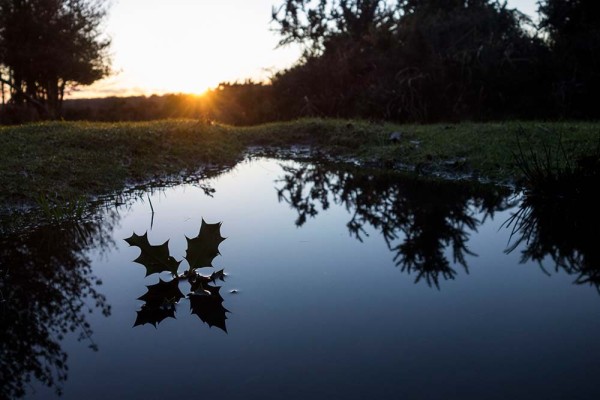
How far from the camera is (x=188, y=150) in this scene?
Result: 9.32 meters

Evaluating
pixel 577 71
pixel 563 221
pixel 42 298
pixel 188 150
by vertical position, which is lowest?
pixel 42 298

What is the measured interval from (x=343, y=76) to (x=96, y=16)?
535 inches

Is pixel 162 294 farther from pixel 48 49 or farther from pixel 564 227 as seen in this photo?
pixel 48 49

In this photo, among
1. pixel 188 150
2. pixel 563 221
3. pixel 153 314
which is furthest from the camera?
pixel 188 150

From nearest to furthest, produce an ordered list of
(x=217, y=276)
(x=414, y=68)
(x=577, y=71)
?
(x=217, y=276) < (x=577, y=71) < (x=414, y=68)

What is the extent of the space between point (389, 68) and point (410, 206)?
11.3m

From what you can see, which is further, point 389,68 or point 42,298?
point 389,68

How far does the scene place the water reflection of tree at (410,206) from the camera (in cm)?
395

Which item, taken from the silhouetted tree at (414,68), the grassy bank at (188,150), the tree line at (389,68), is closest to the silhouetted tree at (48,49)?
the tree line at (389,68)

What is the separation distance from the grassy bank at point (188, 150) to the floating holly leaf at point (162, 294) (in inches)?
124

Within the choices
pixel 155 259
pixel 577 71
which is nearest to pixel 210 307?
pixel 155 259

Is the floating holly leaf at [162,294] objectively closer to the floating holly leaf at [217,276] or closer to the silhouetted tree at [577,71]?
the floating holly leaf at [217,276]

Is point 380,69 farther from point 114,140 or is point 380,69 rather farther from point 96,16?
point 96,16

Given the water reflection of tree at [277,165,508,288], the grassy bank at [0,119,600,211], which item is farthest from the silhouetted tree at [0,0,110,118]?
the water reflection of tree at [277,165,508,288]
